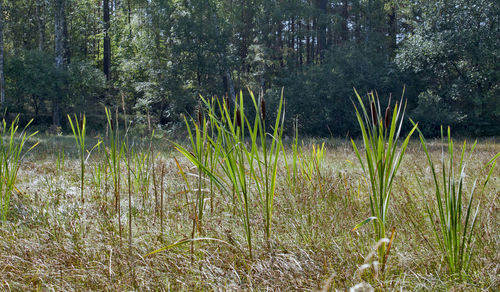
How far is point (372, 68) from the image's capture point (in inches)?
758

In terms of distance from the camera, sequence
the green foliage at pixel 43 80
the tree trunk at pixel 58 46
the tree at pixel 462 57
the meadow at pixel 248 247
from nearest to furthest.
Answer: the meadow at pixel 248 247 < the tree at pixel 462 57 < the green foliage at pixel 43 80 < the tree trunk at pixel 58 46

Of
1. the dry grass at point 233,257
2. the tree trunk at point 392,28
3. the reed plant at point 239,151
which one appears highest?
the tree trunk at point 392,28

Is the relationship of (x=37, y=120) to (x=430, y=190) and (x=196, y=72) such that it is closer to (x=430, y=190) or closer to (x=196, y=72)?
(x=196, y=72)

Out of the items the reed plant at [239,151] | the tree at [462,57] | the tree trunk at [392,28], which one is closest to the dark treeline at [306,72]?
the tree at [462,57]

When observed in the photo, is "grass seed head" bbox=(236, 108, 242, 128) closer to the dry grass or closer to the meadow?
the meadow

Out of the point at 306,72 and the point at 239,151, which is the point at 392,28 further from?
the point at 239,151

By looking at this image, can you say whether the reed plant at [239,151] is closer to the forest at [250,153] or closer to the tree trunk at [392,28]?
the forest at [250,153]

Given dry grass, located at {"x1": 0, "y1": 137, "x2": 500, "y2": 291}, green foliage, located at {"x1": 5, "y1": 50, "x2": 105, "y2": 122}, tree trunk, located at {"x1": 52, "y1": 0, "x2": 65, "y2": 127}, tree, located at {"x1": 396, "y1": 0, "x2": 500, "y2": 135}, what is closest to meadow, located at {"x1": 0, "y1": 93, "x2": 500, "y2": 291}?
dry grass, located at {"x1": 0, "y1": 137, "x2": 500, "y2": 291}

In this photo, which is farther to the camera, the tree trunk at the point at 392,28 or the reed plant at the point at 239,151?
the tree trunk at the point at 392,28

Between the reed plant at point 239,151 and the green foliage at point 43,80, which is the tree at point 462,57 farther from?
the reed plant at point 239,151

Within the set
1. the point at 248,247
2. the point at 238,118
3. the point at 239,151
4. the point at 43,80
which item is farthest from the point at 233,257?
the point at 43,80

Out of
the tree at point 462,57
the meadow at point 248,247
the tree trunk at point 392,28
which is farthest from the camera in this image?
the tree trunk at point 392,28

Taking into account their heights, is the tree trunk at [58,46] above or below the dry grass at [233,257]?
above

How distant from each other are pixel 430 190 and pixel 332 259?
238 centimetres
